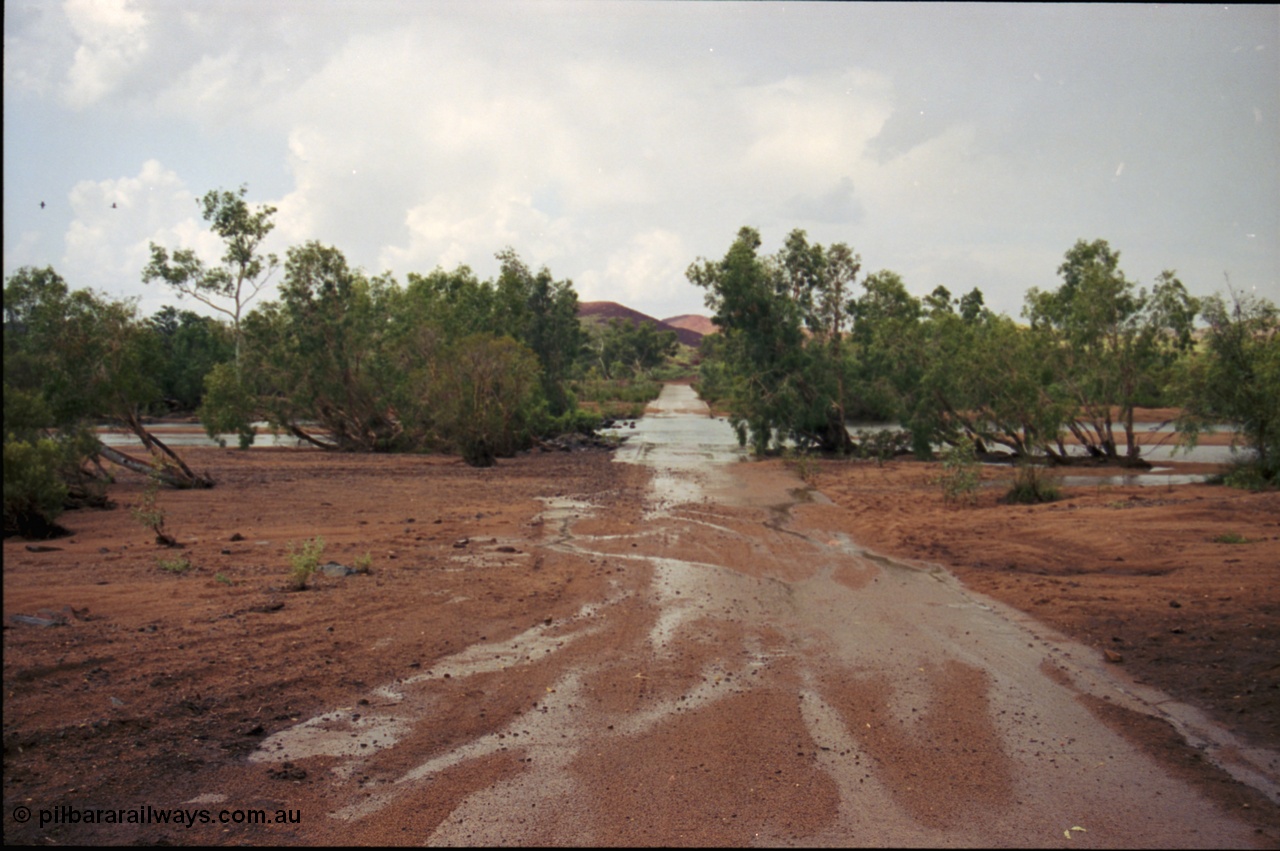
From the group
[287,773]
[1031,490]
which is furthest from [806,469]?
[287,773]

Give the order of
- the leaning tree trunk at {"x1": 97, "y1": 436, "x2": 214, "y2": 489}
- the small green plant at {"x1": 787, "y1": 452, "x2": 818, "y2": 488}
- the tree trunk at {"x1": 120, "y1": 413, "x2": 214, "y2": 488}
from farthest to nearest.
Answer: the small green plant at {"x1": 787, "y1": 452, "x2": 818, "y2": 488} → the tree trunk at {"x1": 120, "y1": 413, "x2": 214, "y2": 488} → the leaning tree trunk at {"x1": 97, "y1": 436, "x2": 214, "y2": 489}

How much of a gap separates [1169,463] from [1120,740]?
91.3 ft

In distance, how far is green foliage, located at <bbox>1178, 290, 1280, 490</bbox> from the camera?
19.3 metres

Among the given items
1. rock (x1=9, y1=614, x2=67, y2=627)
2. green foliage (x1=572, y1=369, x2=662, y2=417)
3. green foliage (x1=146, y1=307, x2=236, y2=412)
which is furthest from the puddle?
green foliage (x1=146, y1=307, x2=236, y2=412)

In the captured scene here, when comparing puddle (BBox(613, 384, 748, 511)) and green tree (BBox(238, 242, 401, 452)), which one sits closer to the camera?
puddle (BBox(613, 384, 748, 511))

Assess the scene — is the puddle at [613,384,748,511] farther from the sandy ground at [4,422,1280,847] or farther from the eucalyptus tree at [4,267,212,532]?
A: the eucalyptus tree at [4,267,212,532]

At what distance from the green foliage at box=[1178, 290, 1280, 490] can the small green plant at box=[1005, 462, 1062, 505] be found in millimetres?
4764

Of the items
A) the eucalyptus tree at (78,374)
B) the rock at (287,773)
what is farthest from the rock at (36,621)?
the eucalyptus tree at (78,374)

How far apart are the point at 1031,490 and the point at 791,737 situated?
1456cm

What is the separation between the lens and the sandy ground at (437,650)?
4.59 meters

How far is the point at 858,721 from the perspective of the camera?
19.1 ft

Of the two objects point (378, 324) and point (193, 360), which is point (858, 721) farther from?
point (193, 360)

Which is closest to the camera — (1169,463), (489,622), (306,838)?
(306,838)

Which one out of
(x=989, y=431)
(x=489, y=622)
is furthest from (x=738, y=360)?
(x=489, y=622)
